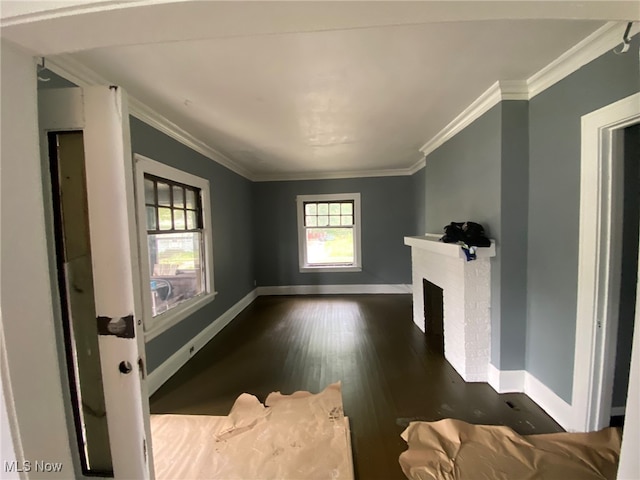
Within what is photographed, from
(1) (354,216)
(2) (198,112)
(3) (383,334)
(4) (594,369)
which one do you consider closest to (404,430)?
(4) (594,369)

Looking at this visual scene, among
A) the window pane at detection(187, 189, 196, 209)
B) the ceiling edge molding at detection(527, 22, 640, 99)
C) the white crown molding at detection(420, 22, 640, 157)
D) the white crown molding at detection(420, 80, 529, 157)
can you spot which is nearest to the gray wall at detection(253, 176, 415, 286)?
the window pane at detection(187, 189, 196, 209)

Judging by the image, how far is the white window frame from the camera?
2.25 metres

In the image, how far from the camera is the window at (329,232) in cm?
557

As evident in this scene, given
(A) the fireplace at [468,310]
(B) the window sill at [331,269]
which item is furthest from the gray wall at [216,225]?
(A) the fireplace at [468,310]

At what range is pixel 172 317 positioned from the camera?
2.62 metres

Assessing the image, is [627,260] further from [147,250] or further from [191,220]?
[191,220]

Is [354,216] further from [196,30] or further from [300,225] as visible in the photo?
[196,30]

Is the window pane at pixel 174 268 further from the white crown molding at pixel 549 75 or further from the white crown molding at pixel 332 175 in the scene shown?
the white crown molding at pixel 549 75

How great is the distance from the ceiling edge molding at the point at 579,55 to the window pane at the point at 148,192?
3.18m

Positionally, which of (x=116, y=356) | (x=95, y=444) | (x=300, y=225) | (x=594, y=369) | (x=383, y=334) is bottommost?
(x=383, y=334)

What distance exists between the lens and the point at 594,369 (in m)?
1.61

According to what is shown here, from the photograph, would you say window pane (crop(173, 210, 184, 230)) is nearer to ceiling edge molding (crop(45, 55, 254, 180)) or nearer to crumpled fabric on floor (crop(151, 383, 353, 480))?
ceiling edge molding (crop(45, 55, 254, 180))

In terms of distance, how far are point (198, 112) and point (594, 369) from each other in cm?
339

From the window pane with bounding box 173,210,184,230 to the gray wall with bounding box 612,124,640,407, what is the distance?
11.8ft
